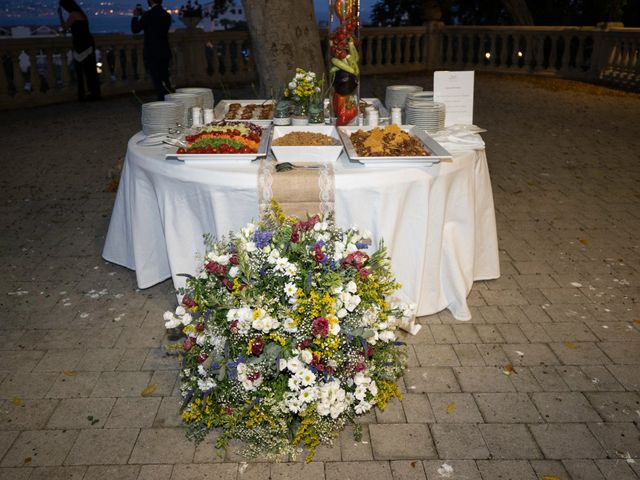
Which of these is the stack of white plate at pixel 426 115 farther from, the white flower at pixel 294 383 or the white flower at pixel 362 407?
the white flower at pixel 294 383

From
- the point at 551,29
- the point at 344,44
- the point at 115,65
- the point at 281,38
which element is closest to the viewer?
the point at 344,44

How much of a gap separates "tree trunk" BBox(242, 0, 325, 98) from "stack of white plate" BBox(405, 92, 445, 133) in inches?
126

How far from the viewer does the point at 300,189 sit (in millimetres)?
3404

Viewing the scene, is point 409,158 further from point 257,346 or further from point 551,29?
point 551,29

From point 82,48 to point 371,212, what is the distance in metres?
10.1

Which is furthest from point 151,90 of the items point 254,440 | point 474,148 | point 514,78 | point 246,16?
point 254,440

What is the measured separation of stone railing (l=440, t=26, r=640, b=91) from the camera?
13180mm

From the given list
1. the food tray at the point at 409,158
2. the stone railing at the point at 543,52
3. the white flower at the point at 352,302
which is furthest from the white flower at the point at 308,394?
the stone railing at the point at 543,52

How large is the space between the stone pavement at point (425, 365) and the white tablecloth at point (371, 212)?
293 millimetres

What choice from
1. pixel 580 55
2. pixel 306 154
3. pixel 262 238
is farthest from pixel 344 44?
pixel 580 55

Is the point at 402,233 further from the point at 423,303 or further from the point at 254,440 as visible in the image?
the point at 254,440

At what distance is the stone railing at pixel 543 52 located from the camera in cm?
1318

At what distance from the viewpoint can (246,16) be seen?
24.0 feet

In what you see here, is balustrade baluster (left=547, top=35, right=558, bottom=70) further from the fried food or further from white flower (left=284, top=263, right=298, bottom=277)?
white flower (left=284, top=263, right=298, bottom=277)
